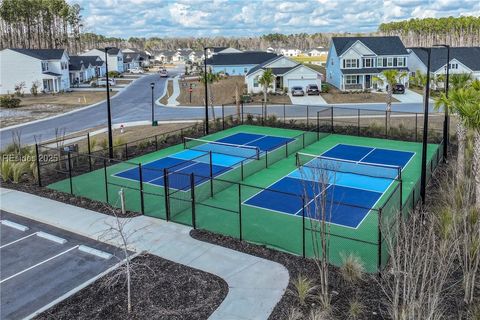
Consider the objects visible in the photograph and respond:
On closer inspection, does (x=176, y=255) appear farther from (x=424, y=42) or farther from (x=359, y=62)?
(x=424, y=42)

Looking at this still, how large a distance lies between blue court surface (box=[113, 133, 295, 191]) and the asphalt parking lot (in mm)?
4735

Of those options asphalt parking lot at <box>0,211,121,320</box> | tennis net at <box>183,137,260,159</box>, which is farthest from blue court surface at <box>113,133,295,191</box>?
asphalt parking lot at <box>0,211,121,320</box>

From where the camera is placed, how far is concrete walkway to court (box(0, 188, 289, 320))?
36.0ft

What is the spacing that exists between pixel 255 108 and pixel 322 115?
878cm

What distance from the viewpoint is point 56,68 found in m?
70.6

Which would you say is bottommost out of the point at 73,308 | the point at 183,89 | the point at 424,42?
the point at 73,308

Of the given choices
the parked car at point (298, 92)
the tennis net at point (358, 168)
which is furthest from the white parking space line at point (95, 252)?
the parked car at point (298, 92)

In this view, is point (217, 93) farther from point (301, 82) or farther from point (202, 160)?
point (202, 160)

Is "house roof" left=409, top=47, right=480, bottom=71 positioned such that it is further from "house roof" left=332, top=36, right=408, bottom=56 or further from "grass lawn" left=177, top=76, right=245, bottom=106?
"grass lawn" left=177, top=76, right=245, bottom=106

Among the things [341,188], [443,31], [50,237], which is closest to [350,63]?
[341,188]

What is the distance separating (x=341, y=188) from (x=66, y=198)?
466 inches

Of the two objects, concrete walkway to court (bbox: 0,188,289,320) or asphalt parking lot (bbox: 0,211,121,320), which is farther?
asphalt parking lot (bbox: 0,211,121,320)

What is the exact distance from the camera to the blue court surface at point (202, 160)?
71.3 ft

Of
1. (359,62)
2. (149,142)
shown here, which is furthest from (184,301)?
(359,62)
